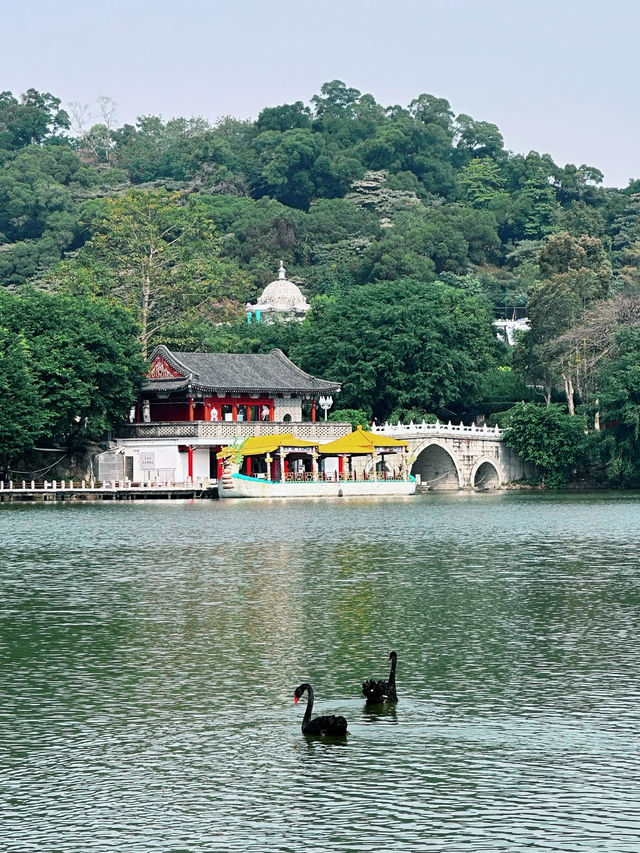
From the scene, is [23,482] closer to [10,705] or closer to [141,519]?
[141,519]

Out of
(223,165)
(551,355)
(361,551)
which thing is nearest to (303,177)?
(223,165)

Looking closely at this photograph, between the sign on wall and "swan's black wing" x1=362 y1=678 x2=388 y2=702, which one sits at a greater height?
A: the sign on wall

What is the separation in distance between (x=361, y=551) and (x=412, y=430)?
36.8 metres

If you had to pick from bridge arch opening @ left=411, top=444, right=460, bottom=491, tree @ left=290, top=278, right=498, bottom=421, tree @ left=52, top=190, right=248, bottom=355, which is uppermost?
tree @ left=52, top=190, right=248, bottom=355

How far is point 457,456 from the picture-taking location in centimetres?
7638

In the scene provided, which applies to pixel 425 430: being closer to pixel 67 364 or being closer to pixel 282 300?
pixel 67 364

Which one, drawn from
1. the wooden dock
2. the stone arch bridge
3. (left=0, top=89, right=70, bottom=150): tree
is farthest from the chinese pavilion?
(left=0, top=89, right=70, bottom=150): tree

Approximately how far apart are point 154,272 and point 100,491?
27.3 metres

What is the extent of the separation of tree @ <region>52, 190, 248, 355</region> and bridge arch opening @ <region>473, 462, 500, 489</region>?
69.8 feet

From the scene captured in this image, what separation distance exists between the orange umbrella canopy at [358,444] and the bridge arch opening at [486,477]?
11457 mm

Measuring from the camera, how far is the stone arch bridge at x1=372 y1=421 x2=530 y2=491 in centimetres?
7450

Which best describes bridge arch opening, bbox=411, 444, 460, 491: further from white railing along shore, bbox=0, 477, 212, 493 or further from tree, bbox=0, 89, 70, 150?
tree, bbox=0, 89, 70, 150

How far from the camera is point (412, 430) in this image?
74250mm

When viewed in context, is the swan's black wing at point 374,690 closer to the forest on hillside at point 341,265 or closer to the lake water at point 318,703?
the lake water at point 318,703
